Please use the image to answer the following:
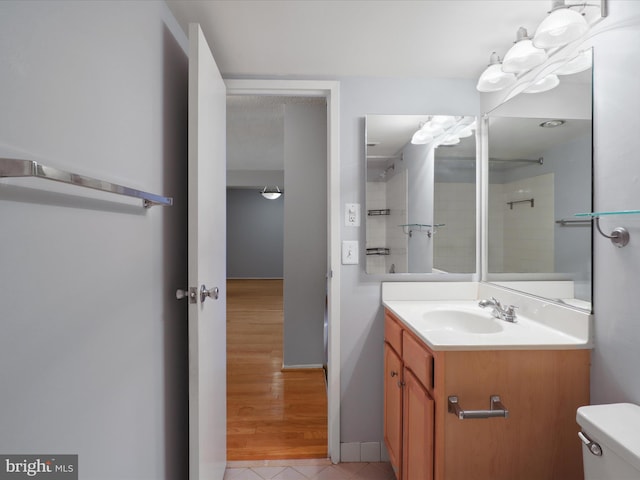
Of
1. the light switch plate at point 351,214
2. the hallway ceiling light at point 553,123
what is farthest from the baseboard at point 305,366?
the hallway ceiling light at point 553,123

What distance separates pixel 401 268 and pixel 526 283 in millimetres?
627

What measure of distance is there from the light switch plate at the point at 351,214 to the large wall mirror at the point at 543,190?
747 millimetres

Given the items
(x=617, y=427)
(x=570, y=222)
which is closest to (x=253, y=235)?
(x=570, y=222)

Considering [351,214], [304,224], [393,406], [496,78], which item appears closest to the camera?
[496,78]

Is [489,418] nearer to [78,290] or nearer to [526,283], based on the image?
[526,283]

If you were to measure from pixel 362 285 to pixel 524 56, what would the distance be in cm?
132

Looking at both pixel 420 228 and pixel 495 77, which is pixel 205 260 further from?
pixel 495 77

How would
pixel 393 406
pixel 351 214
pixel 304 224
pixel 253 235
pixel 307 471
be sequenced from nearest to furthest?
pixel 393 406
pixel 307 471
pixel 351 214
pixel 304 224
pixel 253 235

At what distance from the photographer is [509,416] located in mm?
1160

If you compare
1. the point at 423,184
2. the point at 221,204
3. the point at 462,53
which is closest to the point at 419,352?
the point at 423,184

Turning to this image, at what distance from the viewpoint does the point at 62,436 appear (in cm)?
76

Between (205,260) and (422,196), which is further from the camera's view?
(422,196)

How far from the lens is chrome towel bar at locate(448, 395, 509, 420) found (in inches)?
44.4

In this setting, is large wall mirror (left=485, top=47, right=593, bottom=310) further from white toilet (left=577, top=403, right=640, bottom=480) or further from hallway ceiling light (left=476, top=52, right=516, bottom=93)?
white toilet (left=577, top=403, right=640, bottom=480)
